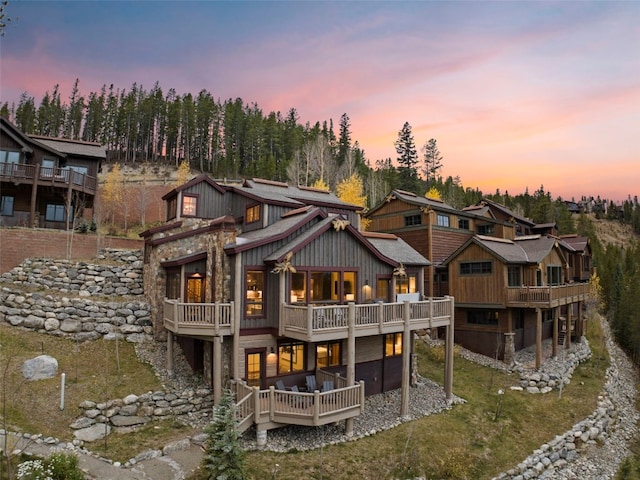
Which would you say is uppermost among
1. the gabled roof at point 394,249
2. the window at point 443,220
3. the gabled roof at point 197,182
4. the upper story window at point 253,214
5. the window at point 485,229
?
the gabled roof at point 197,182

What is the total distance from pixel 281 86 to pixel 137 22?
11333 mm

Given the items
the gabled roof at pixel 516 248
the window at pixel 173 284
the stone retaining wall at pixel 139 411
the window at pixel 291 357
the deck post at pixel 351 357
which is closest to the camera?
the stone retaining wall at pixel 139 411

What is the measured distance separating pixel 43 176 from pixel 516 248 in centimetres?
3374

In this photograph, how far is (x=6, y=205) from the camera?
2755 centimetres

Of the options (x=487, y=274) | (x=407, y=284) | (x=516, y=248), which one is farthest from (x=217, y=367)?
(x=516, y=248)

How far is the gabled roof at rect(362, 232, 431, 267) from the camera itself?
20422 mm

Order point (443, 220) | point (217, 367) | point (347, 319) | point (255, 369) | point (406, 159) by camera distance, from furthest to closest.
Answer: point (406, 159) < point (443, 220) < point (255, 369) < point (347, 319) < point (217, 367)

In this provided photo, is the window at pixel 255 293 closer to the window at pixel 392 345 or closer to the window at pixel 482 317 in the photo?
the window at pixel 392 345

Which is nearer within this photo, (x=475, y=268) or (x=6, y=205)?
(x=475, y=268)

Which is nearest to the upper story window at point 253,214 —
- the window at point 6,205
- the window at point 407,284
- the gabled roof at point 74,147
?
the window at point 407,284

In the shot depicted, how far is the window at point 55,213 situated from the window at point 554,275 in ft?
119

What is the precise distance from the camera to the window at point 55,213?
1141 inches

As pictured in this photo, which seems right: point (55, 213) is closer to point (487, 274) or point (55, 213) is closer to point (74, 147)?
point (74, 147)

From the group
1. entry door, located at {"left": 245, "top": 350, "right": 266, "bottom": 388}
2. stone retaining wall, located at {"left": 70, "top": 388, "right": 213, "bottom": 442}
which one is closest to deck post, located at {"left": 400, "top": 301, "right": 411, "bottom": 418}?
entry door, located at {"left": 245, "top": 350, "right": 266, "bottom": 388}
